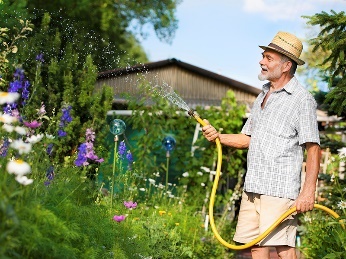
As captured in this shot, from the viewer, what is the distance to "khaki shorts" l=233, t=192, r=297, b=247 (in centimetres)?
462

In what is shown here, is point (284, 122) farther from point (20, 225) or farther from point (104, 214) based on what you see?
point (20, 225)

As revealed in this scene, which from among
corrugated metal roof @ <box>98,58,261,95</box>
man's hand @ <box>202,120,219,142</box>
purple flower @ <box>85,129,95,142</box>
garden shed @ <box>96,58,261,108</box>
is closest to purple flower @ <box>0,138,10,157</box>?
man's hand @ <box>202,120,219,142</box>

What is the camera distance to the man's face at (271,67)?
4.80m

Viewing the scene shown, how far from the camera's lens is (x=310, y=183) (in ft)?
14.7

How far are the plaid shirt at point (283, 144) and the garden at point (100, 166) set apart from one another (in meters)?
0.91

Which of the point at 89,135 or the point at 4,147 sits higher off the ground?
the point at 89,135

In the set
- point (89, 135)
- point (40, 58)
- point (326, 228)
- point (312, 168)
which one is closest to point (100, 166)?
point (89, 135)

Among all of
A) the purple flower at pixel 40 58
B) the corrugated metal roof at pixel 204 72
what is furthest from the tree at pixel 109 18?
the purple flower at pixel 40 58

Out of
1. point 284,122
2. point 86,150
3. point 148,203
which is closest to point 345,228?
point 284,122

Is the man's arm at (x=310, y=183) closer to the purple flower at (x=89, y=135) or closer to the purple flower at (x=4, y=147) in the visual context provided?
the purple flower at (x=4, y=147)

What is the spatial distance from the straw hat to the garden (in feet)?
4.39

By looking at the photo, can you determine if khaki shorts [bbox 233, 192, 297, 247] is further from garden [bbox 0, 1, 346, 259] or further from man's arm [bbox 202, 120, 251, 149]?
garden [bbox 0, 1, 346, 259]

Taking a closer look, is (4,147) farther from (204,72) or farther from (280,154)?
(204,72)

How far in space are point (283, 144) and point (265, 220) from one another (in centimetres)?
48
